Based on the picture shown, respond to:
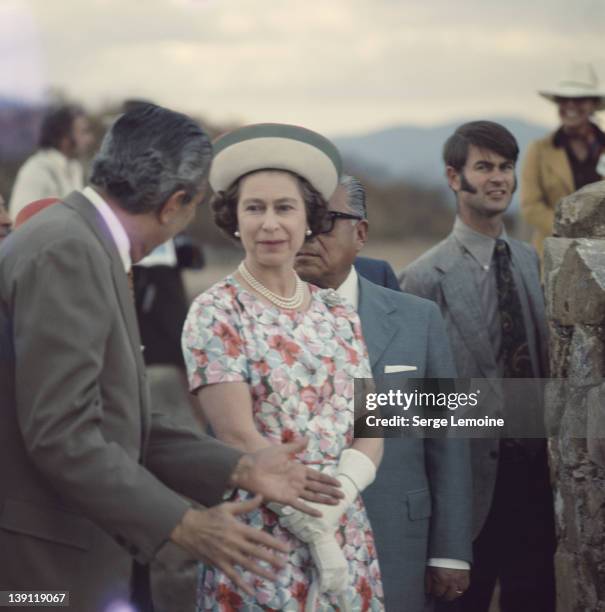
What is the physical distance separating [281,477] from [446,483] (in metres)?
1.15

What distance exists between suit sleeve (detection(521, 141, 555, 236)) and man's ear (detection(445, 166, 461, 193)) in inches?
63.5

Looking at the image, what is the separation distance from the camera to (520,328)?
4.71 meters

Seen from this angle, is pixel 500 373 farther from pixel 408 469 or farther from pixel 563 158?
pixel 563 158

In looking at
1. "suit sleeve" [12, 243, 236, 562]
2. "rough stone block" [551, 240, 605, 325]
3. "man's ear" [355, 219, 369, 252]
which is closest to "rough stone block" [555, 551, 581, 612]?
"rough stone block" [551, 240, 605, 325]

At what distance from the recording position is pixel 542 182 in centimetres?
661

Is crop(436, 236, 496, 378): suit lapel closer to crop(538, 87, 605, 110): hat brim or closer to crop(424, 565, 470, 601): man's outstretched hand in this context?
crop(424, 565, 470, 601): man's outstretched hand

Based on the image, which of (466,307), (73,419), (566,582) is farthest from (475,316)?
(73,419)

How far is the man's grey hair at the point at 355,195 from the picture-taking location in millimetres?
4320

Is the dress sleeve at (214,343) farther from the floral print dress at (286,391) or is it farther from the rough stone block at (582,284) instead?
the rough stone block at (582,284)

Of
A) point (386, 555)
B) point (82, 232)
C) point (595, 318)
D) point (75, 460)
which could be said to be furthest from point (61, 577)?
point (595, 318)

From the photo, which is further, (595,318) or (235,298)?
(595,318)

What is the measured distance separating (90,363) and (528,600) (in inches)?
101

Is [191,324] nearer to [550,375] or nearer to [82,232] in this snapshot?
[82,232]

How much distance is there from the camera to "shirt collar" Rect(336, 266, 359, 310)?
4137 millimetres
